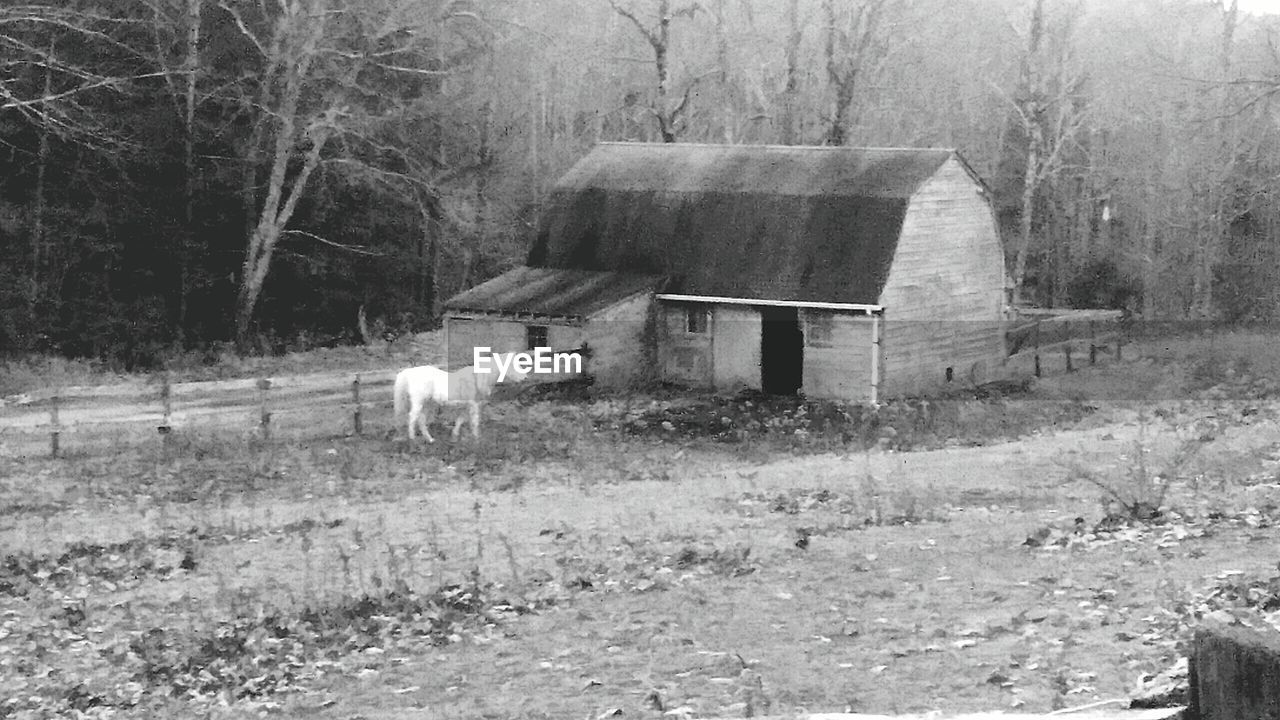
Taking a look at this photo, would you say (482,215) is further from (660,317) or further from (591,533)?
(591,533)

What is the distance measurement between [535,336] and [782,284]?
5898 mm

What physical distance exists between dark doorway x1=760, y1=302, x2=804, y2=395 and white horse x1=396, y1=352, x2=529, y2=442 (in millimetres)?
7667

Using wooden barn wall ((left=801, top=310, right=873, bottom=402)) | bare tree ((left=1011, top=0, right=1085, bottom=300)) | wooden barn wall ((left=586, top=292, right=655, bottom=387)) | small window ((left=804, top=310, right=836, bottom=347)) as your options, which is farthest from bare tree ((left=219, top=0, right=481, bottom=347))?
bare tree ((left=1011, top=0, right=1085, bottom=300))

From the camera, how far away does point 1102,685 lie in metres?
9.76

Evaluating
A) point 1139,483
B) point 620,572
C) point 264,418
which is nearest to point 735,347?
point 264,418

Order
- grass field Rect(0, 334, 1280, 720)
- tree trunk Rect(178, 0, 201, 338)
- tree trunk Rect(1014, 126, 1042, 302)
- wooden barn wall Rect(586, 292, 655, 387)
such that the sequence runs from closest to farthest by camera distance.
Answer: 1. grass field Rect(0, 334, 1280, 720)
2. wooden barn wall Rect(586, 292, 655, 387)
3. tree trunk Rect(178, 0, 201, 338)
4. tree trunk Rect(1014, 126, 1042, 302)

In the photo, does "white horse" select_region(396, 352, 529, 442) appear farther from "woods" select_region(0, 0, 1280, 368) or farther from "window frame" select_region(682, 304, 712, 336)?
"woods" select_region(0, 0, 1280, 368)

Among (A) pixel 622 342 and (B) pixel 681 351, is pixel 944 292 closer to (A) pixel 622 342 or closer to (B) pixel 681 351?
(B) pixel 681 351

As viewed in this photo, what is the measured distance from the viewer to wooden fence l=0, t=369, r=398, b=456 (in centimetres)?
2802

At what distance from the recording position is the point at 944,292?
117 ft

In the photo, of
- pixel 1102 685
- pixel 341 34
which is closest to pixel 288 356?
pixel 341 34

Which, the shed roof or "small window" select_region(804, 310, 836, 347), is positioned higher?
the shed roof

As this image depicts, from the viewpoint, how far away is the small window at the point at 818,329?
111ft

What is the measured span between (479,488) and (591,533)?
5.69 m
